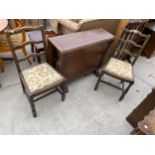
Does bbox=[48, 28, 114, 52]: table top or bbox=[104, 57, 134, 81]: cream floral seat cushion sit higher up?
bbox=[48, 28, 114, 52]: table top

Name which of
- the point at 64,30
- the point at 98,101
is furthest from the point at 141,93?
the point at 64,30

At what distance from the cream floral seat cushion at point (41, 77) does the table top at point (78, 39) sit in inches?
13.8

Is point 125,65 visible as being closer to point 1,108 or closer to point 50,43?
point 50,43

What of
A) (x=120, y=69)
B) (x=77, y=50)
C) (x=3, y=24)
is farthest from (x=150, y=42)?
(x=3, y=24)

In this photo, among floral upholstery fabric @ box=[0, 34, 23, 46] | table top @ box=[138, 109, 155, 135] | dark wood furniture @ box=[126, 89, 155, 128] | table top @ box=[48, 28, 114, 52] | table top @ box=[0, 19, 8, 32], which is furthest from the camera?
floral upholstery fabric @ box=[0, 34, 23, 46]

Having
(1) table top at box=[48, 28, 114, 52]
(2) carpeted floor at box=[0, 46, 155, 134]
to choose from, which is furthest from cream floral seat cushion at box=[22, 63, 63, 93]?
(2) carpeted floor at box=[0, 46, 155, 134]

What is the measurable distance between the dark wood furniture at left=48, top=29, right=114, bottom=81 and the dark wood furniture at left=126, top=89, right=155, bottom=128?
0.91 metres

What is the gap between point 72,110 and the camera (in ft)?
6.63

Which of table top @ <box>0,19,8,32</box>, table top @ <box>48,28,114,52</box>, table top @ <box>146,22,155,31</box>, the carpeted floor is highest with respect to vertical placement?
table top @ <box>146,22,155,31</box>

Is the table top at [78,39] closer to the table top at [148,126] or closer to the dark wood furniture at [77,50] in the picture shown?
the dark wood furniture at [77,50]

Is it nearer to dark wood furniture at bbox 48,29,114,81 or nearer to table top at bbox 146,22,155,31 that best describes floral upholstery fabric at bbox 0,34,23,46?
dark wood furniture at bbox 48,29,114,81

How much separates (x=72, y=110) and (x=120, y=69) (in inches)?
36.0

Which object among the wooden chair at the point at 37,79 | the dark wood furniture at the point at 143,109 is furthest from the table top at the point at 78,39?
the dark wood furniture at the point at 143,109

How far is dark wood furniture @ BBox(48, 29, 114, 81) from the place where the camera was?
1.67 meters
